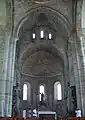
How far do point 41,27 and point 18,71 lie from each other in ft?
23.3

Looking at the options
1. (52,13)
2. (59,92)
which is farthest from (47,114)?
(52,13)

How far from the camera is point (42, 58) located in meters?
31.9

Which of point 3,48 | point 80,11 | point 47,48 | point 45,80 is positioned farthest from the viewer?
point 45,80

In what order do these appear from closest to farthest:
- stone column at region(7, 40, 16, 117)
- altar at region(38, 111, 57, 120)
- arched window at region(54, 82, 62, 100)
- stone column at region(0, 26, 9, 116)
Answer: stone column at region(0, 26, 9, 116), stone column at region(7, 40, 16, 117), altar at region(38, 111, 57, 120), arched window at region(54, 82, 62, 100)

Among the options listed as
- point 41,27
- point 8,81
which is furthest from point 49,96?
point 8,81

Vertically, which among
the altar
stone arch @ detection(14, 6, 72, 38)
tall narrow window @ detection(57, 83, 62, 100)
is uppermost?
stone arch @ detection(14, 6, 72, 38)

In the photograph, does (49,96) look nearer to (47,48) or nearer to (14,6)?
(47,48)

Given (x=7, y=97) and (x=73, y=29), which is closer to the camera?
(x=7, y=97)

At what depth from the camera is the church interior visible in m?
20.7

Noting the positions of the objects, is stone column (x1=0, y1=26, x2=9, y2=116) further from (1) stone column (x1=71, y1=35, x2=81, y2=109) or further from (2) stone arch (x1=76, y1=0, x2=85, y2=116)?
(2) stone arch (x1=76, y1=0, x2=85, y2=116)

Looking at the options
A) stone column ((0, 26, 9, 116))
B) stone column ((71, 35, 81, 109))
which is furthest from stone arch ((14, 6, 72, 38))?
stone column ((0, 26, 9, 116))

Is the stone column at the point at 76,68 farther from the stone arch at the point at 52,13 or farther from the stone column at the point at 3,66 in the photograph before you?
the stone column at the point at 3,66

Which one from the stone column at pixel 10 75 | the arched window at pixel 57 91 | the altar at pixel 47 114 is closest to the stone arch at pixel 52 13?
the stone column at pixel 10 75

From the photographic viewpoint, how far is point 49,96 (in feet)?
101
